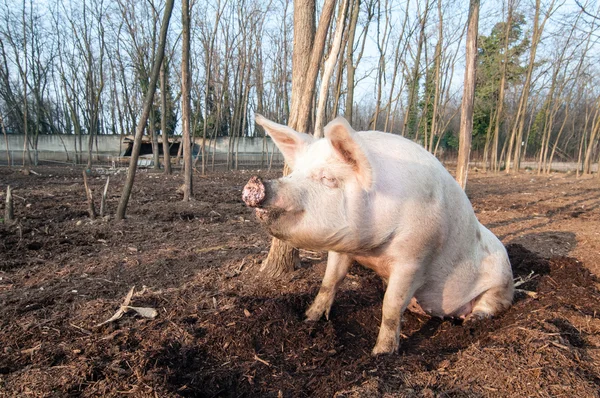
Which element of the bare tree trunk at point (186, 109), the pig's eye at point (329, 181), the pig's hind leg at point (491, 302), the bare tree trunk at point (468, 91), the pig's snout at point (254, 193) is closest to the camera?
the pig's snout at point (254, 193)

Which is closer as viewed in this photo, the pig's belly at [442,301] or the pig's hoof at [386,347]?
the pig's hoof at [386,347]

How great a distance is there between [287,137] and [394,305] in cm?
143

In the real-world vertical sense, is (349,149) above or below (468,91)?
below

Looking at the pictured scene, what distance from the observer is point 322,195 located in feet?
7.84

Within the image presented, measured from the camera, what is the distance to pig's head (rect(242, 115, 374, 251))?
7.32 ft

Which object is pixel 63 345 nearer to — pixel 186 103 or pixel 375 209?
pixel 375 209

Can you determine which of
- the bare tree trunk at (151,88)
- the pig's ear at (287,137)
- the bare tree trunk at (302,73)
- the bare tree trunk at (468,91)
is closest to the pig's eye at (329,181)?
the pig's ear at (287,137)

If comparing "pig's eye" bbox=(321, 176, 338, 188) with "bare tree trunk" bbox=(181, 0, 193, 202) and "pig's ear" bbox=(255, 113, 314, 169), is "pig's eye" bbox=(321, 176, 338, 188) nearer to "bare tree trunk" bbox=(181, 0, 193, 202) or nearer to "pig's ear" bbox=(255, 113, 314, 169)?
"pig's ear" bbox=(255, 113, 314, 169)

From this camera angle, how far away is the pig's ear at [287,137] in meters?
2.72

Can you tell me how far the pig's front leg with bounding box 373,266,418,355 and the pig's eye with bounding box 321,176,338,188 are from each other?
2.77 feet

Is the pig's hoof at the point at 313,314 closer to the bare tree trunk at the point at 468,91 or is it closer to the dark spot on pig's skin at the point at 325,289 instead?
the dark spot on pig's skin at the point at 325,289

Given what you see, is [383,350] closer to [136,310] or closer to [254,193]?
[254,193]

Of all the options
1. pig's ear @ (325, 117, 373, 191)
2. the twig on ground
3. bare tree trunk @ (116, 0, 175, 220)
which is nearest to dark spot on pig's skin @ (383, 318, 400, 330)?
pig's ear @ (325, 117, 373, 191)

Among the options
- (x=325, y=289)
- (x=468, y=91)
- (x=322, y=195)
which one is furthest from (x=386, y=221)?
(x=468, y=91)
